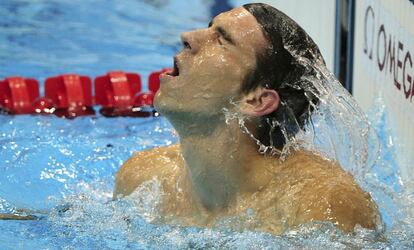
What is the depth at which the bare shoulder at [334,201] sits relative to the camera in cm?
214

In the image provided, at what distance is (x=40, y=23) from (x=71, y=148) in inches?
103

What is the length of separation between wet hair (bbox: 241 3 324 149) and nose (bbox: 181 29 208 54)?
14 centimetres

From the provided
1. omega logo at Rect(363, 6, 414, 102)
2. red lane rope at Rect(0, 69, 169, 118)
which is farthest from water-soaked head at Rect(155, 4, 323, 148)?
red lane rope at Rect(0, 69, 169, 118)

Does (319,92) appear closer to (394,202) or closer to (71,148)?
(394,202)

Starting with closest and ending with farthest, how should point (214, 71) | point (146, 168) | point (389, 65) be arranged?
point (214, 71), point (146, 168), point (389, 65)

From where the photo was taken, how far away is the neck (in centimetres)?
238

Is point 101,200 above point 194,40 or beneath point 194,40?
beneath

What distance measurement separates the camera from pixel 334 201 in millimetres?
2162

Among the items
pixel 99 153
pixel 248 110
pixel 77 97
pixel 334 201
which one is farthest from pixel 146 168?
pixel 77 97

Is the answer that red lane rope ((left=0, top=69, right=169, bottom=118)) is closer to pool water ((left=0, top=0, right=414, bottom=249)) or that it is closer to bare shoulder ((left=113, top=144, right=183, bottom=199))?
pool water ((left=0, top=0, right=414, bottom=249))

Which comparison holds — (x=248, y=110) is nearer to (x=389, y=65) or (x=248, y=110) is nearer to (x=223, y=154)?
(x=223, y=154)

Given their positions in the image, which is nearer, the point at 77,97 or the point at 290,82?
the point at 290,82

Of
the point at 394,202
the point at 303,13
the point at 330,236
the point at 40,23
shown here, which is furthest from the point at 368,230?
the point at 40,23

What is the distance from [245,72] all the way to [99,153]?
1.79m
